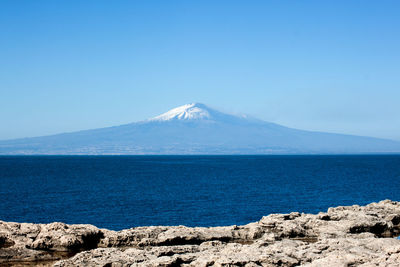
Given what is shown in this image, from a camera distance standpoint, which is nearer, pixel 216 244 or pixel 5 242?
pixel 216 244

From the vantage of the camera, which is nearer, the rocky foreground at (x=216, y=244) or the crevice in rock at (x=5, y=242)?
the rocky foreground at (x=216, y=244)

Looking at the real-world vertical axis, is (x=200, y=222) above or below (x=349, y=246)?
below

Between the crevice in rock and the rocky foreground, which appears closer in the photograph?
the rocky foreground

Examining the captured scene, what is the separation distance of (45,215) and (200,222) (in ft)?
47.6

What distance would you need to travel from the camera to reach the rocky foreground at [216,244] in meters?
14.2

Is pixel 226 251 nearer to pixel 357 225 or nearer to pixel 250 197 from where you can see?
pixel 357 225

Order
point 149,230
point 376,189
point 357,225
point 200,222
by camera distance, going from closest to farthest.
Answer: point 149,230 < point 357,225 < point 200,222 < point 376,189

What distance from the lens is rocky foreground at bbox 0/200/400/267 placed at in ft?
46.7

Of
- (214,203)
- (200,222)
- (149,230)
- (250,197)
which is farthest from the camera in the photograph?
(250,197)

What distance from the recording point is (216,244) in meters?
17.6

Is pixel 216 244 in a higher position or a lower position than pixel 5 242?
higher

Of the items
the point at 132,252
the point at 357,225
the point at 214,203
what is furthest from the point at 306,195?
the point at 132,252

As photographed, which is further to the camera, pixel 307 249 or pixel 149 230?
pixel 149 230

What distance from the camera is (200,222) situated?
3662 centimetres
